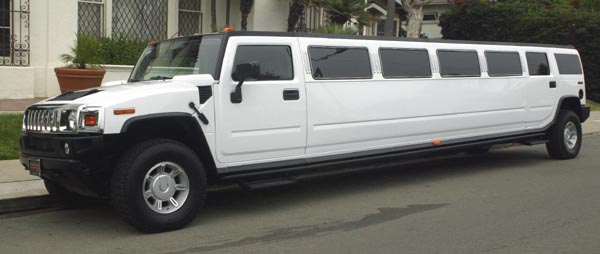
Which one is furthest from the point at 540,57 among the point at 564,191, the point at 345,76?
the point at 345,76

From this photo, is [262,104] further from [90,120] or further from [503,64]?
[503,64]

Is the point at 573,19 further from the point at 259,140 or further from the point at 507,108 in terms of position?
the point at 259,140

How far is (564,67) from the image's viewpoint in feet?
34.7

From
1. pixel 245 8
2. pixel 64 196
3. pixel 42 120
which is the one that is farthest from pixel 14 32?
pixel 42 120

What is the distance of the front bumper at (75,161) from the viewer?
5434mm

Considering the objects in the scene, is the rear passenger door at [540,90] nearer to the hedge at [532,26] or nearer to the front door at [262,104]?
the front door at [262,104]

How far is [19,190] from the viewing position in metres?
7.01

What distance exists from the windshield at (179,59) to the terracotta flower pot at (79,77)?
465cm

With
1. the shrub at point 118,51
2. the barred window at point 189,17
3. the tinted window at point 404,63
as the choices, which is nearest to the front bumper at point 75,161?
the tinted window at point 404,63

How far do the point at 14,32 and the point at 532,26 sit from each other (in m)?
17.2

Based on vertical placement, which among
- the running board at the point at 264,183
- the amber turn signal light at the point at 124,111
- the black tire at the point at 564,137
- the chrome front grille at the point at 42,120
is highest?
the amber turn signal light at the point at 124,111

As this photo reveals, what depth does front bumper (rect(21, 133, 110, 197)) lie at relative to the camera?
5.43m

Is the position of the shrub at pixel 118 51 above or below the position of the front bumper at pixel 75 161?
above

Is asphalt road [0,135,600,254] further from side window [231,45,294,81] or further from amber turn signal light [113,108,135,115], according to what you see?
side window [231,45,294,81]
